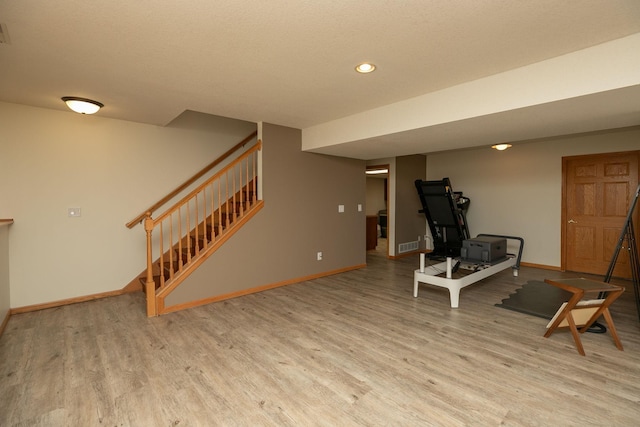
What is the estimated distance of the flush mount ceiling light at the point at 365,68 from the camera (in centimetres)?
258

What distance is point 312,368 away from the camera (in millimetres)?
2441

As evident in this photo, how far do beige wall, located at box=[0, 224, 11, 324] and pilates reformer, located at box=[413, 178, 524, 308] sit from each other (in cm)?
471

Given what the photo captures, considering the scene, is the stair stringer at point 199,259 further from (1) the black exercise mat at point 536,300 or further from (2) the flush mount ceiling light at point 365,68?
(1) the black exercise mat at point 536,300

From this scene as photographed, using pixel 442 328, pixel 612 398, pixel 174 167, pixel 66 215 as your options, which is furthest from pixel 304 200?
pixel 612 398

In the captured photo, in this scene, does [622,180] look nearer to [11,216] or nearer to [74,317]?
[74,317]

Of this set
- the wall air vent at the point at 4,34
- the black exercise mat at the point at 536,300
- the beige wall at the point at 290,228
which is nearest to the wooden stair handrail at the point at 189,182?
the beige wall at the point at 290,228

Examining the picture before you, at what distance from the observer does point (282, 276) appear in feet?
15.8

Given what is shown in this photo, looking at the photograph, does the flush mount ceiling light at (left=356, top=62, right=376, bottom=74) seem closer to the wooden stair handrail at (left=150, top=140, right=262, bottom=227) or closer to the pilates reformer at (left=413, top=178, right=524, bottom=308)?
the wooden stair handrail at (left=150, top=140, right=262, bottom=227)

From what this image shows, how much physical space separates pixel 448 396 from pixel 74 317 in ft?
13.0

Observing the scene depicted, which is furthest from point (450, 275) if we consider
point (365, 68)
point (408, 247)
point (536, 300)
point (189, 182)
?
point (189, 182)

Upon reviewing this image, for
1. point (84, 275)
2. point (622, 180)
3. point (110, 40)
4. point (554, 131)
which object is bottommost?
point (84, 275)

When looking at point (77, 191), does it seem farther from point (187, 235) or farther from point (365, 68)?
point (365, 68)

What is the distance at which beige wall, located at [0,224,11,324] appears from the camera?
10.7 ft

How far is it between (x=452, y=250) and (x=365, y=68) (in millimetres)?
3748
